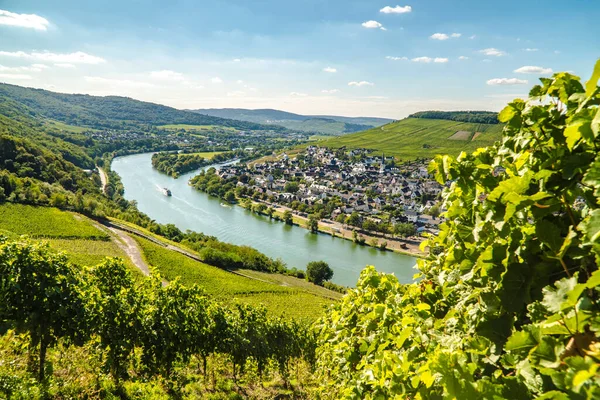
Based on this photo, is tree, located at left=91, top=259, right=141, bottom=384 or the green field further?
the green field

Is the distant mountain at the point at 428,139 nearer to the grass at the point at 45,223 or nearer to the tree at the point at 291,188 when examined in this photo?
the tree at the point at 291,188

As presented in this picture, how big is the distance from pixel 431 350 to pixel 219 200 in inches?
3418

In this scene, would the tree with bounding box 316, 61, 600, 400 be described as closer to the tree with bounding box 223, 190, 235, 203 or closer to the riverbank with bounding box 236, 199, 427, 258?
the riverbank with bounding box 236, 199, 427, 258

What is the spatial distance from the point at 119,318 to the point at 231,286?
3026 cm

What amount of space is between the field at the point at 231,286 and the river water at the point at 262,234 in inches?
404

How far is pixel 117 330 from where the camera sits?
1004 cm

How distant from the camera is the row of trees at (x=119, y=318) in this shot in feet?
27.6

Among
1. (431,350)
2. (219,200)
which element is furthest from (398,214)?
(431,350)

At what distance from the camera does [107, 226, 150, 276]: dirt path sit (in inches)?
1563

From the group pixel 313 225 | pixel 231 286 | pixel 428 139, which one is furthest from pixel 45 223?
pixel 428 139

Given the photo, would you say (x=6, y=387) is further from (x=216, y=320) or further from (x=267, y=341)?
(x=267, y=341)

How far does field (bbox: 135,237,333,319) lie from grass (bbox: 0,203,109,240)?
6613 millimetres

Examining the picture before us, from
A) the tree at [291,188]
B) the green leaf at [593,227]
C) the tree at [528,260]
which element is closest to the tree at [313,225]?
the tree at [291,188]

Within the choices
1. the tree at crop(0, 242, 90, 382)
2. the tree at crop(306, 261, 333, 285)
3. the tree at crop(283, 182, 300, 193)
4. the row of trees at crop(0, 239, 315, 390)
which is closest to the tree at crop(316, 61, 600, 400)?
the tree at crop(0, 242, 90, 382)
